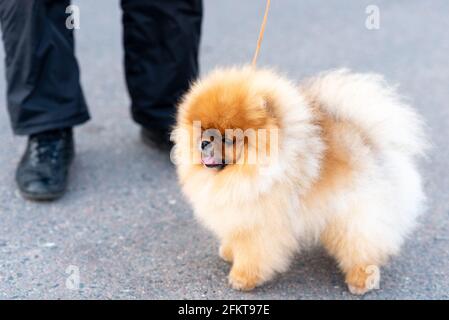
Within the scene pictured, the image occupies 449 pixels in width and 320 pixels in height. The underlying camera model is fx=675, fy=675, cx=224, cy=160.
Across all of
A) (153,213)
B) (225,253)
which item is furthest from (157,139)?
(225,253)

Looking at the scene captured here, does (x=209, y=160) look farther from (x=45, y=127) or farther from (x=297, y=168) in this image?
(x=45, y=127)

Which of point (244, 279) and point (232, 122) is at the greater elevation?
point (232, 122)

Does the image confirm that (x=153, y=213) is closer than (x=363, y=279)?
No

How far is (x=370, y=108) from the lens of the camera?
2373 mm

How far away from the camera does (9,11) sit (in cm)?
284

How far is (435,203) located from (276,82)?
3.86 ft

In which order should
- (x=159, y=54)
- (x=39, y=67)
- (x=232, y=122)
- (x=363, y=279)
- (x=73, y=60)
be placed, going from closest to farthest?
(x=232, y=122)
(x=363, y=279)
(x=39, y=67)
(x=73, y=60)
(x=159, y=54)

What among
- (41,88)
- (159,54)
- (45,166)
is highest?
(159,54)

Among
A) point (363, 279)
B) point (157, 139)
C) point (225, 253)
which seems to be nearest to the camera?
point (363, 279)

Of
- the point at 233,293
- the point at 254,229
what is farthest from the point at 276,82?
the point at 233,293

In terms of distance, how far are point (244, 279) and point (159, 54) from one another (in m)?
1.32

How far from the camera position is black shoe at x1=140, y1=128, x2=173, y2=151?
11.1 feet

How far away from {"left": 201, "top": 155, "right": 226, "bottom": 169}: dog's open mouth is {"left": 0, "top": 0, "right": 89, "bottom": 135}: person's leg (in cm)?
110

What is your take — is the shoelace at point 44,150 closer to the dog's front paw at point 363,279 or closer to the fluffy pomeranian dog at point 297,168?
the fluffy pomeranian dog at point 297,168
